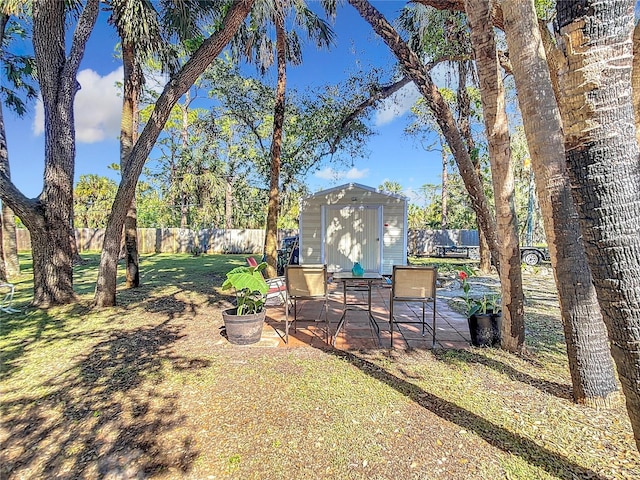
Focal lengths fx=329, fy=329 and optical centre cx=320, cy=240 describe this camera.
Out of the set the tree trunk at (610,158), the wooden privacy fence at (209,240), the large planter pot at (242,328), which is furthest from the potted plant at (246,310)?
the wooden privacy fence at (209,240)

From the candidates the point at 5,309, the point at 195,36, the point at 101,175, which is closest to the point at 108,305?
the point at 5,309

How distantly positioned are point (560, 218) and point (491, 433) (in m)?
1.58

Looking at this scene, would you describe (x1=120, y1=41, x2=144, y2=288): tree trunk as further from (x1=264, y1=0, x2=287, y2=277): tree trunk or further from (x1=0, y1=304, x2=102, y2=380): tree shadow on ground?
(x1=264, y1=0, x2=287, y2=277): tree trunk

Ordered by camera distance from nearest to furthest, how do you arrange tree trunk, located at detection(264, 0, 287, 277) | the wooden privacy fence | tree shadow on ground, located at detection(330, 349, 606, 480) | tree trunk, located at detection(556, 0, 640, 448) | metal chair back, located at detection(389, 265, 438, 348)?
tree trunk, located at detection(556, 0, 640, 448) < tree shadow on ground, located at detection(330, 349, 606, 480) < metal chair back, located at detection(389, 265, 438, 348) < tree trunk, located at detection(264, 0, 287, 277) < the wooden privacy fence

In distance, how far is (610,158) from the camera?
1.16 metres

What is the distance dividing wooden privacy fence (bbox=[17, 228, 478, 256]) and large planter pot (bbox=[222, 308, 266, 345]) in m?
15.1

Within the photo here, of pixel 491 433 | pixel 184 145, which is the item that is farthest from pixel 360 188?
pixel 184 145

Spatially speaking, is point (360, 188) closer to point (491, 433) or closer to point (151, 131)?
point (151, 131)

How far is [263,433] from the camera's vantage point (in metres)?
2.11

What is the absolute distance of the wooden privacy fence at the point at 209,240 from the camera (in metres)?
18.3

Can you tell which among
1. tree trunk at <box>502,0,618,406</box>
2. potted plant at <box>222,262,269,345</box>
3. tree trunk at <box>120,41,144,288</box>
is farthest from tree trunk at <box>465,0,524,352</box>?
tree trunk at <box>120,41,144,288</box>

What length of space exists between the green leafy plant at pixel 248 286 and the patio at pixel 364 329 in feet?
1.39

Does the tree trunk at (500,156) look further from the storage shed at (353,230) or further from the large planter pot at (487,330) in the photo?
the storage shed at (353,230)

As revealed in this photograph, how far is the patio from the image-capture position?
3.76 metres
